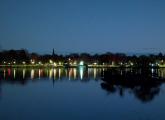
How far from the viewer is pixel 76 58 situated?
409 feet

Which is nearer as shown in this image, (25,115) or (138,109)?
(25,115)

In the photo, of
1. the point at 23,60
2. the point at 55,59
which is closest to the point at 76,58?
the point at 55,59

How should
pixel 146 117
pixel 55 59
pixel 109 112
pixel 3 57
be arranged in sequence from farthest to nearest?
pixel 55 59, pixel 3 57, pixel 109 112, pixel 146 117

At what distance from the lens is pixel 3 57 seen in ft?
311

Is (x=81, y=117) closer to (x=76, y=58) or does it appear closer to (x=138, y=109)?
(x=138, y=109)

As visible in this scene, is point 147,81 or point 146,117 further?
point 147,81

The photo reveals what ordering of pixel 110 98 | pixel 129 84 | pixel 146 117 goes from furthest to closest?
pixel 129 84, pixel 110 98, pixel 146 117

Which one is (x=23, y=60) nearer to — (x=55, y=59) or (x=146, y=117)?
(x=55, y=59)

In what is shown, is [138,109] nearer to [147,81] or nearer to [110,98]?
[110,98]

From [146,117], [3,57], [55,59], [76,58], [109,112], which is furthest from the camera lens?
[76,58]

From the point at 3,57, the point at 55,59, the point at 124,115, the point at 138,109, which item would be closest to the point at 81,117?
the point at 124,115

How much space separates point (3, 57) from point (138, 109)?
83.9 m

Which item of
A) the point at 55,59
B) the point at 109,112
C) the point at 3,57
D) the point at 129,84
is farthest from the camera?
the point at 55,59

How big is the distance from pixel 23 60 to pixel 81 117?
3413 inches
